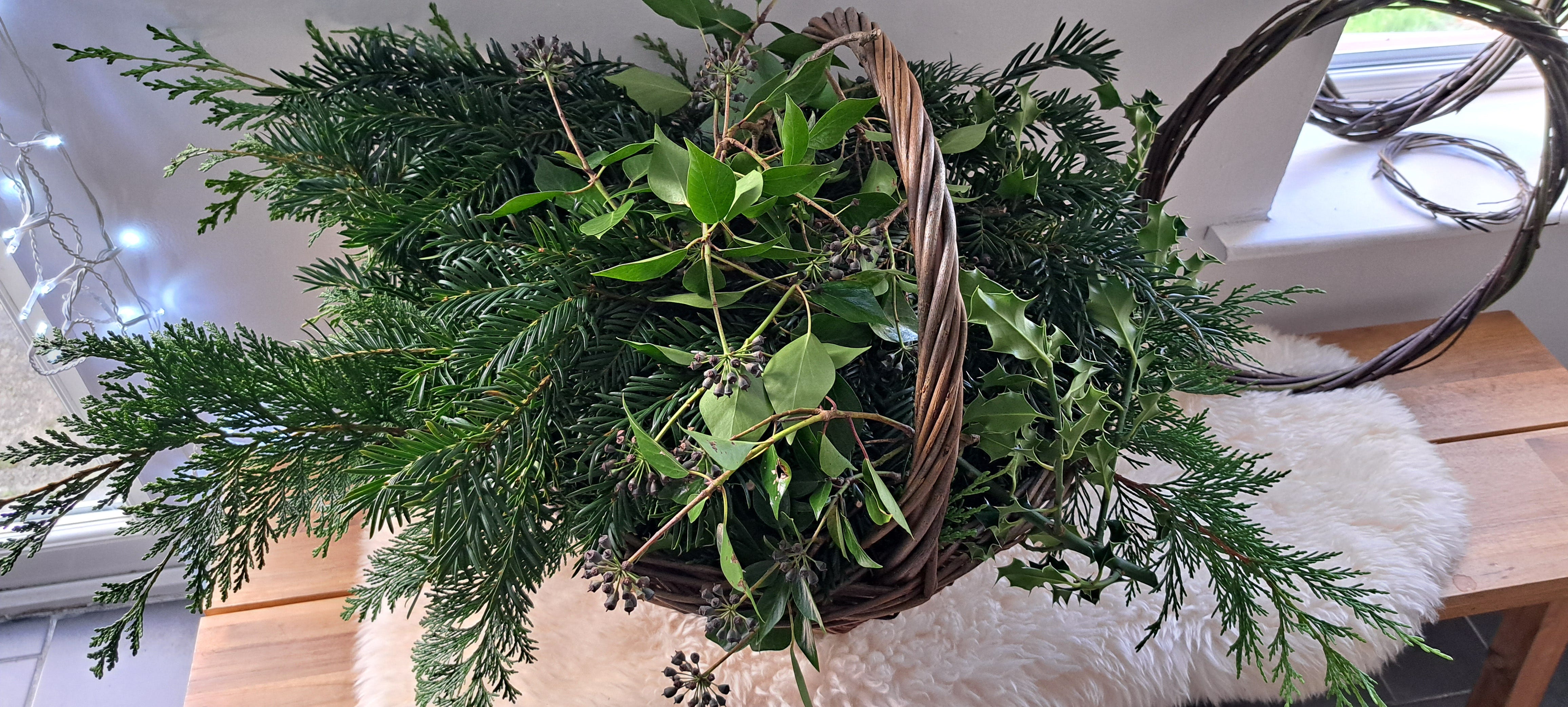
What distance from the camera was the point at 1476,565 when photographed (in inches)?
29.5

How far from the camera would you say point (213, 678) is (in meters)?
0.65

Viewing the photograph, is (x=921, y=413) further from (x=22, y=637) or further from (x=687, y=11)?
(x=22, y=637)

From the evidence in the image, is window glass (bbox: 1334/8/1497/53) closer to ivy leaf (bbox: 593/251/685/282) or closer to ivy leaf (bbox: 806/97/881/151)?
ivy leaf (bbox: 806/97/881/151)

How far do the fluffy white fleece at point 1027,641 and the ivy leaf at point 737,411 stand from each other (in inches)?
11.3

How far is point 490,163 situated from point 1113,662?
556 mm

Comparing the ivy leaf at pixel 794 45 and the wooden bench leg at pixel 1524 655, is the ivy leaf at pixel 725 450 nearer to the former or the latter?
the ivy leaf at pixel 794 45

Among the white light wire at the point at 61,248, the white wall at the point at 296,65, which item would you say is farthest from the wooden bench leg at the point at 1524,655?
the white light wire at the point at 61,248

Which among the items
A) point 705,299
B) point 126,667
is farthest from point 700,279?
point 126,667

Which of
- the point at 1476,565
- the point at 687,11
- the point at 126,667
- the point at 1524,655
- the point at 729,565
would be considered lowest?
the point at 126,667

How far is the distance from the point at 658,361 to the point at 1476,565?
2.55 ft

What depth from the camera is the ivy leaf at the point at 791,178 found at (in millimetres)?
377

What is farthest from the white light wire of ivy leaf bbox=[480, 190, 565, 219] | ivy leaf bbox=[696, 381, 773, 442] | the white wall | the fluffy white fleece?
ivy leaf bbox=[696, 381, 773, 442]

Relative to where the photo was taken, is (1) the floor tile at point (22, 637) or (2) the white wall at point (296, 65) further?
(1) the floor tile at point (22, 637)

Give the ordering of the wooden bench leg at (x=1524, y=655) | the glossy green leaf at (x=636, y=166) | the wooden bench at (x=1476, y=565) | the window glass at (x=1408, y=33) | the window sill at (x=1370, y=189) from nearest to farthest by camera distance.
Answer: the glossy green leaf at (x=636, y=166) < the wooden bench at (x=1476, y=565) < the wooden bench leg at (x=1524, y=655) < the window sill at (x=1370, y=189) < the window glass at (x=1408, y=33)
